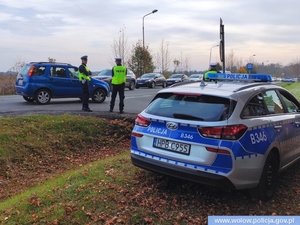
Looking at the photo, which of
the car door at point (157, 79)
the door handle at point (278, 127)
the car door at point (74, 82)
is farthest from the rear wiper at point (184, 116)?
the car door at point (157, 79)

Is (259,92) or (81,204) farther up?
(259,92)

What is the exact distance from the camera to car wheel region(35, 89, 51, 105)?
12734 millimetres

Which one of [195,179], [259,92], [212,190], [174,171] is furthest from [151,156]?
[259,92]

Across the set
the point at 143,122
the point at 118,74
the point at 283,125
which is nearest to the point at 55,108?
the point at 118,74

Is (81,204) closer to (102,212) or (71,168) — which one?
(102,212)

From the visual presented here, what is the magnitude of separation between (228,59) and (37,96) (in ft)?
220

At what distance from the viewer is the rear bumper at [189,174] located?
12.1 feet

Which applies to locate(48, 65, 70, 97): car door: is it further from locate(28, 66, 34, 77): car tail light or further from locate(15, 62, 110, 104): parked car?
locate(28, 66, 34, 77): car tail light

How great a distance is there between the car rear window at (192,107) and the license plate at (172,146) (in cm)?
34

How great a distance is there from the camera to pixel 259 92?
452cm

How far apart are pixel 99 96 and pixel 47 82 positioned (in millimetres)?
2432

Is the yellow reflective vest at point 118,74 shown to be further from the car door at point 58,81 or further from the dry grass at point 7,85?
the dry grass at point 7,85

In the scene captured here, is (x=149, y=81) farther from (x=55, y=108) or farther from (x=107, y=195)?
(x=107, y=195)

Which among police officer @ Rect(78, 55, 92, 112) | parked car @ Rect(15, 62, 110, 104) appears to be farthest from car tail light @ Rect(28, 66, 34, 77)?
police officer @ Rect(78, 55, 92, 112)
